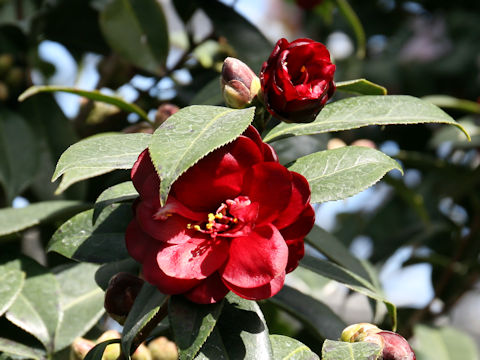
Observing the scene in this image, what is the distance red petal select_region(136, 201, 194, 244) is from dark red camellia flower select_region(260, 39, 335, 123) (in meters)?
0.17

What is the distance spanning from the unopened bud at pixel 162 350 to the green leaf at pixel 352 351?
295mm

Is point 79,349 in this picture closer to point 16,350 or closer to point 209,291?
point 16,350

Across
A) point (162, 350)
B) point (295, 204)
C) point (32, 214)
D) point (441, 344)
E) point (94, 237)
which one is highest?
point (295, 204)

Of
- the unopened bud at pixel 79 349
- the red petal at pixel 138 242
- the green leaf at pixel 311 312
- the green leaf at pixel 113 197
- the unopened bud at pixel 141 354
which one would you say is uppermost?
the green leaf at pixel 113 197

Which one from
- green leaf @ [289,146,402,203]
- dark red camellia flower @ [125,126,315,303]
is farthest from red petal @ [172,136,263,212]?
green leaf @ [289,146,402,203]

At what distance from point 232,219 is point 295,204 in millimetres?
68

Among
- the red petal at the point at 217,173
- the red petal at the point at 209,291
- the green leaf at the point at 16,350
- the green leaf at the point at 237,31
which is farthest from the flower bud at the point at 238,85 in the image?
the green leaf at the point at 237,31

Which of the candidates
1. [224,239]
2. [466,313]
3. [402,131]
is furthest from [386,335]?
[466,313]

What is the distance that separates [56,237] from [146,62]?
636mm

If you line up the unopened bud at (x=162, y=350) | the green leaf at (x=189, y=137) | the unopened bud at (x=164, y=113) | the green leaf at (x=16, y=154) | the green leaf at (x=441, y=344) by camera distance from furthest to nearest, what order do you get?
the green leaf at (x=441, y=344), the green leaf at (x=16, y=154), the unopened bud at (x=164, y=113), the unopened bud at (x=162, y=350), the green leaf at (x=189, y=137)

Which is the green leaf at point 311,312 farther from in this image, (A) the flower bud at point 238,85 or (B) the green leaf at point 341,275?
(A) the flower bud at point 238,85

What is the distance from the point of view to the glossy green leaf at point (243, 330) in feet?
2.29

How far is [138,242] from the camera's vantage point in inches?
28.7

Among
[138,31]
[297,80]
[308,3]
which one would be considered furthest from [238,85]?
[308,3]
